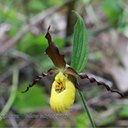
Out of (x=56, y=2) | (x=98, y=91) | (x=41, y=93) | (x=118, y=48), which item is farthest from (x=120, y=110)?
(x=56, y=2)

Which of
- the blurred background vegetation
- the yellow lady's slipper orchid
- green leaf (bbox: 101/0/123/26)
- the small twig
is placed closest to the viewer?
the yellow lady's slipper orchid

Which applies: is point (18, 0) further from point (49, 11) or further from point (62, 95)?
point (62, 95)

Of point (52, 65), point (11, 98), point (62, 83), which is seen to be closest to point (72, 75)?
point (62, 83)

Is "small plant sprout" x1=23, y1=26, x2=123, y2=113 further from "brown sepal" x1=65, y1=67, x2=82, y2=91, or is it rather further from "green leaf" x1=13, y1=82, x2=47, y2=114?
"green leaf" x1=13, y1=82, x2=47, y2=114

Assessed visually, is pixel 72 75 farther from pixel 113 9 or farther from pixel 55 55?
pixel 113 9

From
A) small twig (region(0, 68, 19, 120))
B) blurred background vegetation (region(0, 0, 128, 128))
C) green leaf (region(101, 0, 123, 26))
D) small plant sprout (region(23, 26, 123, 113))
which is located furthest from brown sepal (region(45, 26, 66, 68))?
green leaf (region(101, 0, 123, 26))

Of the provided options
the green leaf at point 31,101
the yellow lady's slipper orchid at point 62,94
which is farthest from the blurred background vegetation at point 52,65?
the yellow lady's slipper orchid at point 62,94
